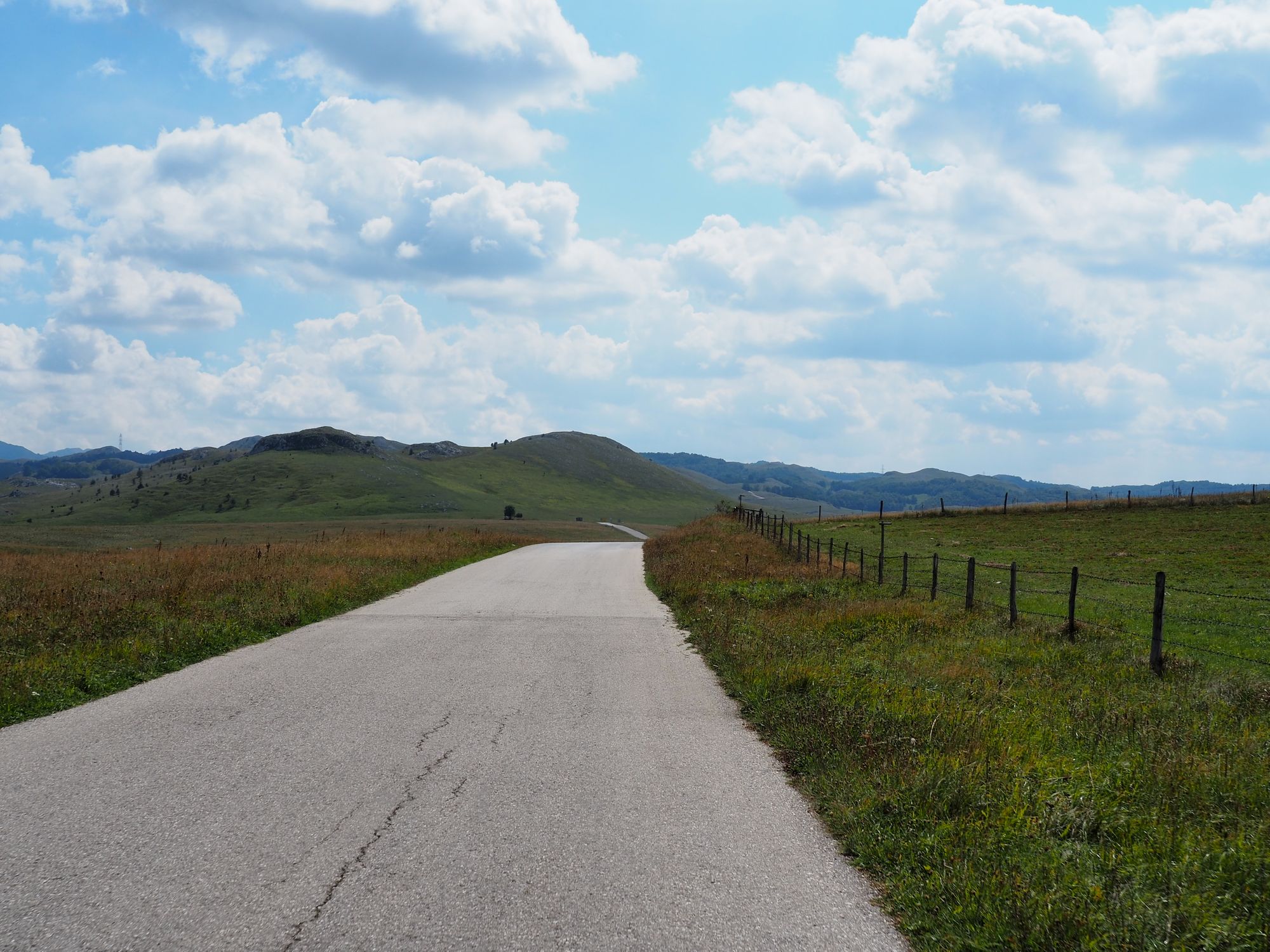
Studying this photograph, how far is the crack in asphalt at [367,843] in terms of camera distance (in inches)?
179

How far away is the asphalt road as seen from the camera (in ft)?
15.1

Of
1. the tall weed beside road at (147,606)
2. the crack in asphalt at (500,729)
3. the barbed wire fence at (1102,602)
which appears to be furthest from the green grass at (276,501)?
the crack in asphalt at (500,729)

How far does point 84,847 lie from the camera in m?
5.49

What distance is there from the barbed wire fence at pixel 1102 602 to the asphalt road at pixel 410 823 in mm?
8076

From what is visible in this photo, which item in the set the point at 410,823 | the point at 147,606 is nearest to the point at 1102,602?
the point at 410,823

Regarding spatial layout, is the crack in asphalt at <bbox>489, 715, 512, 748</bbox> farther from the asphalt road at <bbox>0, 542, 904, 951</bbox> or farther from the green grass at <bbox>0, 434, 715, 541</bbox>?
the green grass at <bbox>0, 434, 715, 541</bbox>

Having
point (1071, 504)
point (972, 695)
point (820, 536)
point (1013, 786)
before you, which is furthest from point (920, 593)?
point (1071, 504)

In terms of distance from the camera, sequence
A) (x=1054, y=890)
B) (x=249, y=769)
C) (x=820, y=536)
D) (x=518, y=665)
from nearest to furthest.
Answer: (x=1054, y=890) → (x=249, y=769) → (x=518, y=665) → (x=820, y=536)

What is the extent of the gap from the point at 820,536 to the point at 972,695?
4590cm

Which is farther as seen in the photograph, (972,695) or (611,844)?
(972,695)

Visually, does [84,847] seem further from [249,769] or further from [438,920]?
[438,920]

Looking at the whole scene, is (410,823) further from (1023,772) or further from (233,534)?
(233,534)

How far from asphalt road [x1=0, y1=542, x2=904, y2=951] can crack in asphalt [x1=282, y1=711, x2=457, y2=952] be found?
0.02 metres

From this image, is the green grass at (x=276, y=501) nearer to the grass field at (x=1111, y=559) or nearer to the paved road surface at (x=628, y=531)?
the paved road surface at (x=628, y=531)
